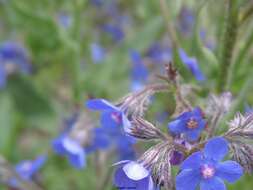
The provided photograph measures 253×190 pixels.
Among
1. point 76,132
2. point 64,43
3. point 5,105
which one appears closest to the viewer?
point 76,132

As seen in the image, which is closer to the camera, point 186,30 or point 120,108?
point 120,108

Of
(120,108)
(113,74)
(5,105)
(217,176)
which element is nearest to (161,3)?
(120,108)

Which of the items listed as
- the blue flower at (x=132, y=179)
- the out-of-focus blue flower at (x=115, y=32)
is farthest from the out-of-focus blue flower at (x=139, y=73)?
the blue flower at (x=132, y=179)

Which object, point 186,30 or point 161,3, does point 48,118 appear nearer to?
point 186,30

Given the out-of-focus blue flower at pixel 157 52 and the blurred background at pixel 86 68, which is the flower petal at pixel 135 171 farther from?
the out-of-focus blue flower at pixel 157 52

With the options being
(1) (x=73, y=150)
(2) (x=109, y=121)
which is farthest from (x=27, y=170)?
(2) (x=109, y=121)

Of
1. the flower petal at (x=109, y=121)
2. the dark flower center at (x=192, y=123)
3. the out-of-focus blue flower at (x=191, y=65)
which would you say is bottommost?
the dark flower center at (x=192, y=123)
